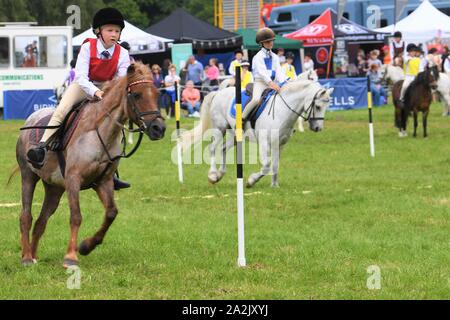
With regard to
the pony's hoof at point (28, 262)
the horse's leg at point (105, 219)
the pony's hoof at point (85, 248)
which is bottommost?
the pony's hoof at point (28, 262)

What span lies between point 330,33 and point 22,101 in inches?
566

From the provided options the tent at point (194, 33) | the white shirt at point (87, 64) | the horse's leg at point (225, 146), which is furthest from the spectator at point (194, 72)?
the white shirt at point (87, 64)

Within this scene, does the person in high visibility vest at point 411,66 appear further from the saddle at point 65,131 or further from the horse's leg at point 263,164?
the saddle at point 65,131

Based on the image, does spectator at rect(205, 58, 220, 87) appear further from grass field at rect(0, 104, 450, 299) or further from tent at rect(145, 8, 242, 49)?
grass field at rect(0, 104, 450, 299)

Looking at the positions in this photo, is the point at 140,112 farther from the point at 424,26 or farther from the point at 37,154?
the point at 424,26

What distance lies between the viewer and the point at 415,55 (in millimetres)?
29219

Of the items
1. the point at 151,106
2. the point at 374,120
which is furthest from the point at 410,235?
the point at 374,120

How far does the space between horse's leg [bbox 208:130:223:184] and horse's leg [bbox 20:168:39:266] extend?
6.95 meters

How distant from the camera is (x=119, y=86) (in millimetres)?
10266

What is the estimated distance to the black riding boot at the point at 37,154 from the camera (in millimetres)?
10368

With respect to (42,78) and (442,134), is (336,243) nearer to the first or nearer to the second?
(442,134)

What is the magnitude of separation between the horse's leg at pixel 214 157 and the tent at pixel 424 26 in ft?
80.8

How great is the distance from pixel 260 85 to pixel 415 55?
1230cm

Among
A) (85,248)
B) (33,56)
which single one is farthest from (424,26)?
(85,248)
